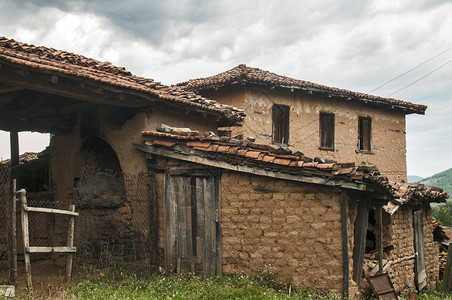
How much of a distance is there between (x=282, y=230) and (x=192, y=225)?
1683mm

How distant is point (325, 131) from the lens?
56.2ft

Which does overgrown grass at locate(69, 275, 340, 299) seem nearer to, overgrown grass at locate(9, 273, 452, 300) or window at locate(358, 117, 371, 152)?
overgrown grass at locate(9, 273, 452, 300)

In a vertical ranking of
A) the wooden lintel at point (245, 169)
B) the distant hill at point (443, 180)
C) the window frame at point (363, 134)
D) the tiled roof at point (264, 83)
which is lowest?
the distant hill at point (443, 180)

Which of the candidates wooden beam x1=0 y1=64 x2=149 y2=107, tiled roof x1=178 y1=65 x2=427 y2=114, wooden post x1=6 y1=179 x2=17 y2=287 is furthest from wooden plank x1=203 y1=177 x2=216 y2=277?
tiled roof x1=178 y1=65 x2=427 y2=114

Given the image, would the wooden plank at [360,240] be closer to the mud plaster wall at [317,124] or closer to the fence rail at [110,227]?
the fence rail at [110,227]

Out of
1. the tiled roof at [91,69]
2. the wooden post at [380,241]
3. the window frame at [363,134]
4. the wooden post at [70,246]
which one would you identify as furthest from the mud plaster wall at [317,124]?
the wooden post at [70,246]

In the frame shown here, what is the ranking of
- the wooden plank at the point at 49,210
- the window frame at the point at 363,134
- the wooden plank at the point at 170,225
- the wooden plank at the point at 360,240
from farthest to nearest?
the window frame at the point at 363,134
the wooden plank at the point at 360,240
the wooden plank at the point at 170,225
the wooden plank at the point at 49,210

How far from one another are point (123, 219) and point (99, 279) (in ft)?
4.98

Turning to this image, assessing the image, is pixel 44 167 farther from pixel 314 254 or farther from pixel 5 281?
pixel 314 254

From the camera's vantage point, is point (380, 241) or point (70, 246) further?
point (380, 241)

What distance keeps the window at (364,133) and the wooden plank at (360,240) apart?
10054 mm

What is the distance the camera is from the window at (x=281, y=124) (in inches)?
617

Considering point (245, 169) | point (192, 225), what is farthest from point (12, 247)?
point (245, 169)

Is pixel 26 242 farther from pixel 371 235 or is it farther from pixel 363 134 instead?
pixel 363 134
